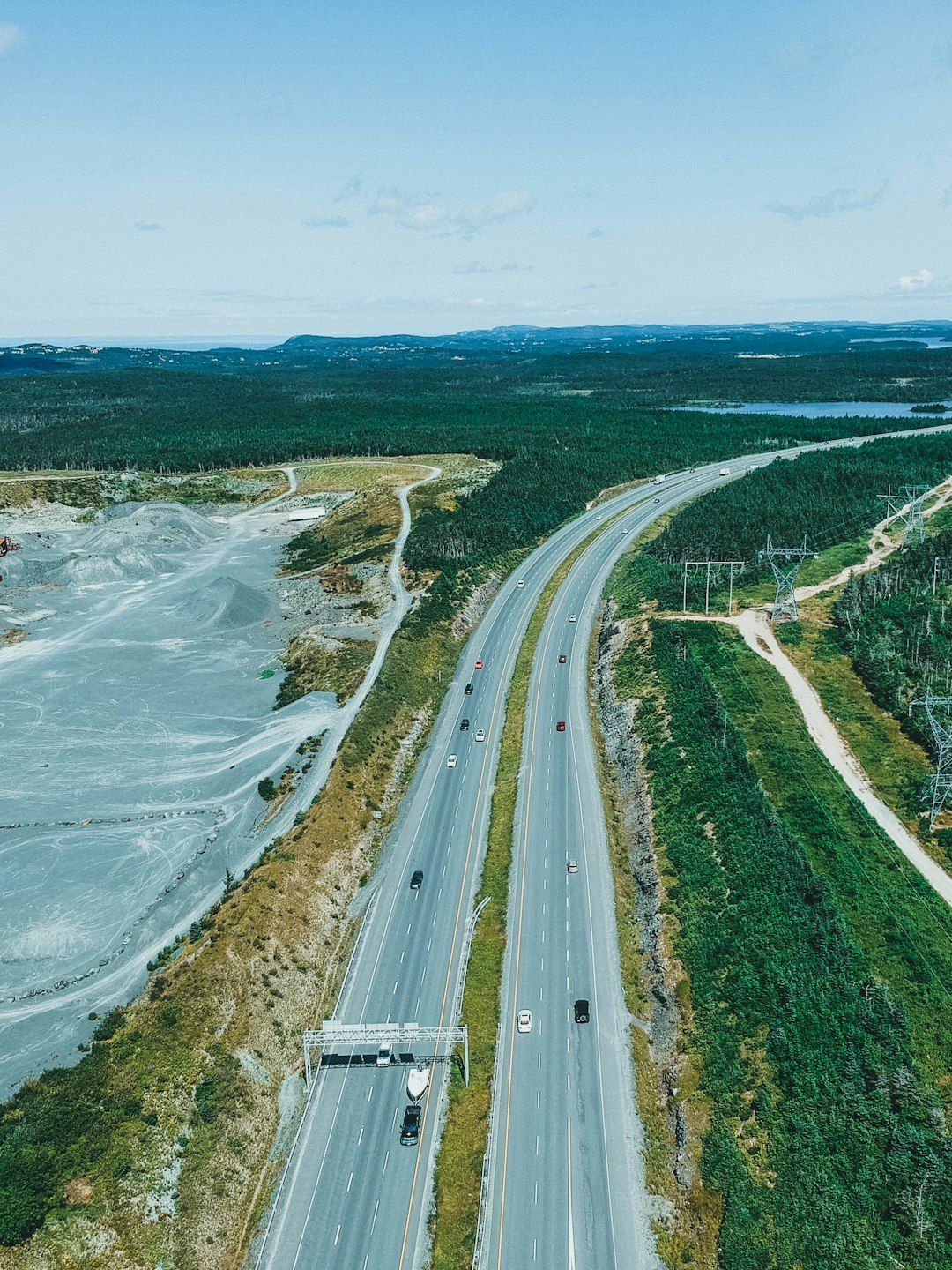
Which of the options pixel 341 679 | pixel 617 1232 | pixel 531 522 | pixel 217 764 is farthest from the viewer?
pixel 531 522

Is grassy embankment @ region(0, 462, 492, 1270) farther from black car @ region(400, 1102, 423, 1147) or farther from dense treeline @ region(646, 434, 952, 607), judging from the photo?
dense treeline @ region(646, 434, 952, 607)

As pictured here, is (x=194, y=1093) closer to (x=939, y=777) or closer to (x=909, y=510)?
(x=939, y=777)

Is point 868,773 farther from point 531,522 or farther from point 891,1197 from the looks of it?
point 531,522

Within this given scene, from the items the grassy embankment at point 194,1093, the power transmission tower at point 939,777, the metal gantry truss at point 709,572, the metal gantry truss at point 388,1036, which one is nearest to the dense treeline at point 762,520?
the metal gantry truss at point 709,572

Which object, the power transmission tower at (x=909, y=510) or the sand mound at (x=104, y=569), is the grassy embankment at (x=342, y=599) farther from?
the power transmission tower at (x=909, y=510)

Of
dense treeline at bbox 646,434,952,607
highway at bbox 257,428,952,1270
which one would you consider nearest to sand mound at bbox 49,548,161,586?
highway at bbox 257,428,952,1270

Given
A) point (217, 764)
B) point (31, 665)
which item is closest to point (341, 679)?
point (217, 764)

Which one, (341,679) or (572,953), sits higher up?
(341,679)
